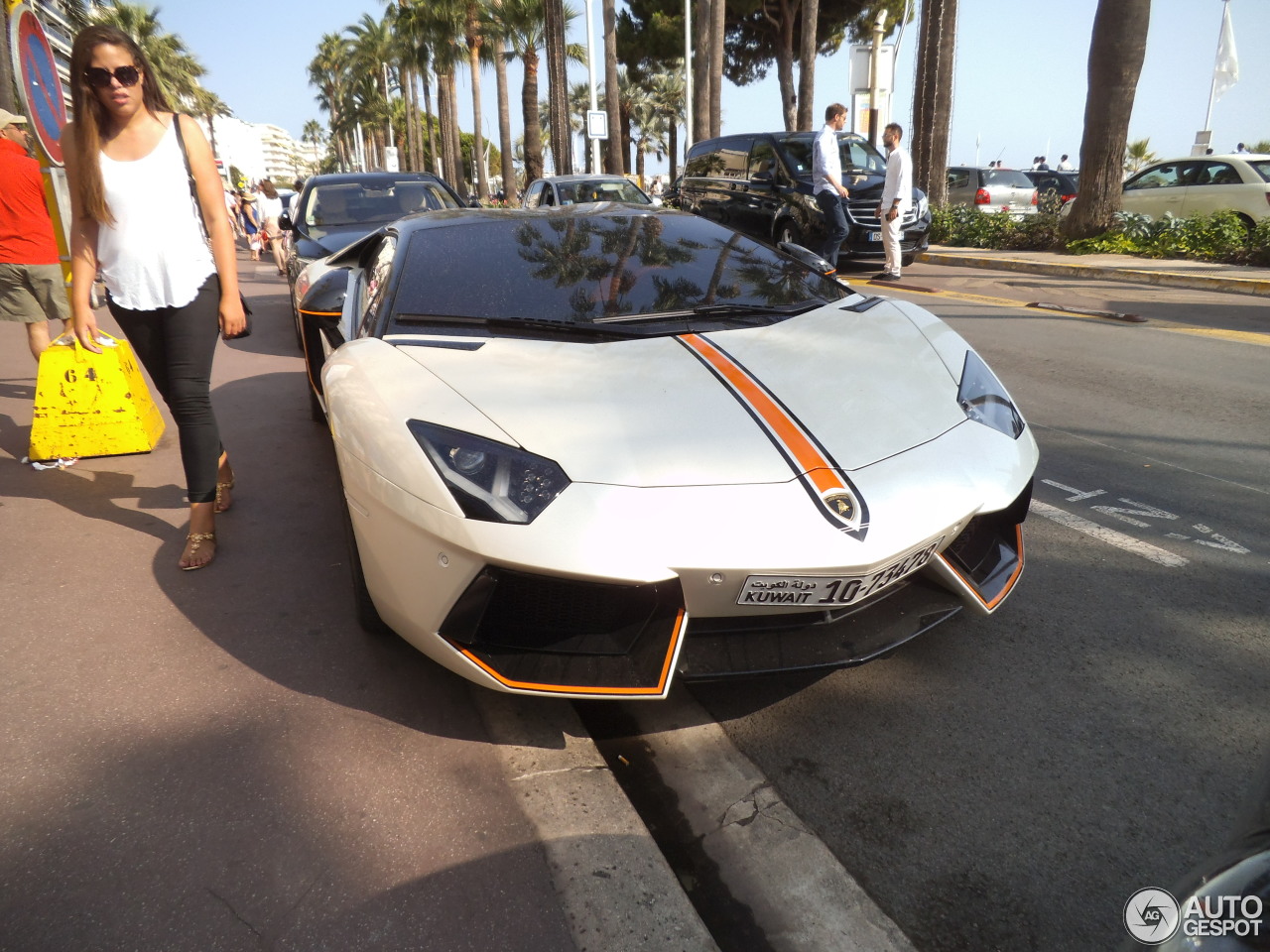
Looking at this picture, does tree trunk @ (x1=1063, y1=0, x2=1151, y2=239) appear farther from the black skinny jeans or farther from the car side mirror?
the black skinny jeans

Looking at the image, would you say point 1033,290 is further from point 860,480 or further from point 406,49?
point 406,49

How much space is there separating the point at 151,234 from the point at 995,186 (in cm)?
2118

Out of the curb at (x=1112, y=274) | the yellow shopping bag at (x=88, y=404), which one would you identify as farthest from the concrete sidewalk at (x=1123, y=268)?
the yellow shopping bag at (x=88, y=404)

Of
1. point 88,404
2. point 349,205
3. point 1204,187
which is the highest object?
point 1204,187

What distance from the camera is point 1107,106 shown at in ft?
40.3

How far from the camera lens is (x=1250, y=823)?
37.9 inches

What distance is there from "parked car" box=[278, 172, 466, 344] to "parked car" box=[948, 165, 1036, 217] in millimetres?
15404

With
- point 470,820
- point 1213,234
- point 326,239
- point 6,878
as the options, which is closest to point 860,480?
point 470,820

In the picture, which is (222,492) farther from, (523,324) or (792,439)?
(792,439)

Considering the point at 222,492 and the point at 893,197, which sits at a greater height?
the point at 893,197

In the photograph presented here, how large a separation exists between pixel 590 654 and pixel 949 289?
376 inches

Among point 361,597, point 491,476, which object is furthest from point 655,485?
point 361,597

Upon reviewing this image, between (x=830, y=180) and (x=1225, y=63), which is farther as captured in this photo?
(x=1225, y=63)

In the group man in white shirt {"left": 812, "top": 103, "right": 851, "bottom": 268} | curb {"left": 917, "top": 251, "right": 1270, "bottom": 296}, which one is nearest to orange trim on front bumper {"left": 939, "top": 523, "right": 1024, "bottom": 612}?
man in white shirt {"left": 812, "top": 103, "right": 851, "bottom": 268}
